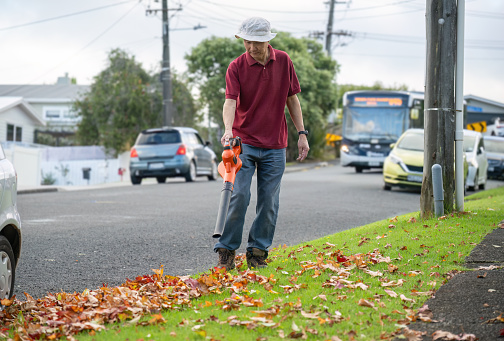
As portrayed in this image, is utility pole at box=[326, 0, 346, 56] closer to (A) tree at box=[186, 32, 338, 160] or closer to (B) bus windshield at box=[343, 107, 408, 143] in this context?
(A) tree at box=[186, 32, 338, 160]

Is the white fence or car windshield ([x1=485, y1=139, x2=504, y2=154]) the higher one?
car windshield ([x1=485, y1=139, x2=504, y2=154])

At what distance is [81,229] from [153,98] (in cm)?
2929

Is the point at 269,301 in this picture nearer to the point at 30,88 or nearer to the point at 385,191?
the point at 385,191

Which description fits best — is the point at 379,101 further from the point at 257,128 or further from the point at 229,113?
the point at 229,113

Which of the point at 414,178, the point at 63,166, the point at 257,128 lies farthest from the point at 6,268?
the point at 63,166

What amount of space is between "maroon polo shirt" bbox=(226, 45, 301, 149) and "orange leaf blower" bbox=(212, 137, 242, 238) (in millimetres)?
228

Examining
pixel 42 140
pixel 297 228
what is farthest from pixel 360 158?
pixel 42 140

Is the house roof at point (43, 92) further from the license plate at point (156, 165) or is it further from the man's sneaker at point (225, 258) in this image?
the man's sneaker at point (225, 258)

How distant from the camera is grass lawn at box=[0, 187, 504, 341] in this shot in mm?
3957

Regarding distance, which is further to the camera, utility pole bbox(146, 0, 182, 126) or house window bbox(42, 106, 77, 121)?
house window bbox(42, 106, 77, 121)

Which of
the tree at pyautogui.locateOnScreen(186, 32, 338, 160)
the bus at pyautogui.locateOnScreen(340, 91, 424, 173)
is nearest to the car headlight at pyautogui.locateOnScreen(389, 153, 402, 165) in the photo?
the bus at pyautogui.locateOnScreen(340, 91, 424, 173)

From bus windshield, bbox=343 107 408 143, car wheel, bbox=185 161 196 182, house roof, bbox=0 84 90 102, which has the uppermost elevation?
house roof, bbox=0 84 90 102

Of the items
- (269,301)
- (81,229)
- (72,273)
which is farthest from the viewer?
(81,229)

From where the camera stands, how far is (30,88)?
59.7 meters
